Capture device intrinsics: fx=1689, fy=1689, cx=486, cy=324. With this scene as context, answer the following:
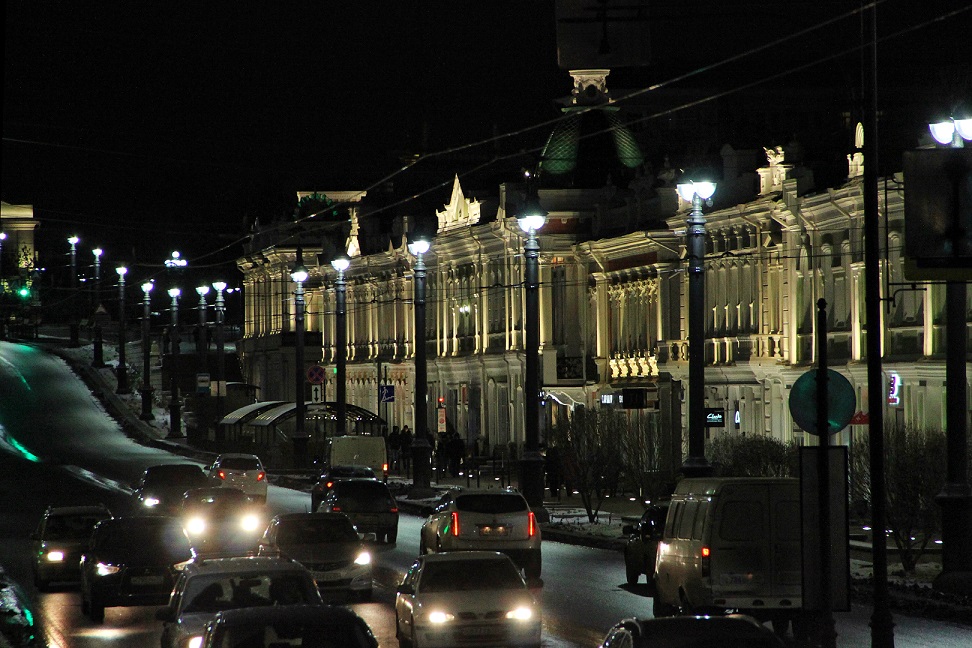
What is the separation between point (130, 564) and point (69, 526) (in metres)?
5.97

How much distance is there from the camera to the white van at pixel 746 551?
19266mm

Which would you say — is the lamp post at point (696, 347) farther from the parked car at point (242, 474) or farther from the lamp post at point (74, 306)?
the lamp post at point (74, 306)

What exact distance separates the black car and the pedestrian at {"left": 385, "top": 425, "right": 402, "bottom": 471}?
4347cm

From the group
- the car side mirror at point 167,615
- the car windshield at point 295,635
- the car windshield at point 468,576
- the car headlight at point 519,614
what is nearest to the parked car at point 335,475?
the car windshield at point 468,576

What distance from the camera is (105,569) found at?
79.5ft

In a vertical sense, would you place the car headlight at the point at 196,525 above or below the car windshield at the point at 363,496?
below

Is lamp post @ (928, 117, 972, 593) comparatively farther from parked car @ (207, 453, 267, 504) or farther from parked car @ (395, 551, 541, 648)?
parked car @ (207, 453, 267, 504)

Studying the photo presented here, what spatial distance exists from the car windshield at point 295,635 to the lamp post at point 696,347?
56.2 ft

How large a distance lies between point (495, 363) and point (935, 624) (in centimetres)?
4964

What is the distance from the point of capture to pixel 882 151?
40.9 metres

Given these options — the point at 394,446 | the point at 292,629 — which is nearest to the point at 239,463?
the point at 394,446

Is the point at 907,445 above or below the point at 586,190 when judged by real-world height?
below

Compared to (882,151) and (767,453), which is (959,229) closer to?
(767,453)

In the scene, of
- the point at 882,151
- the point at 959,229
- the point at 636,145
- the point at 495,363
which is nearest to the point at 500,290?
the point at 495,363
